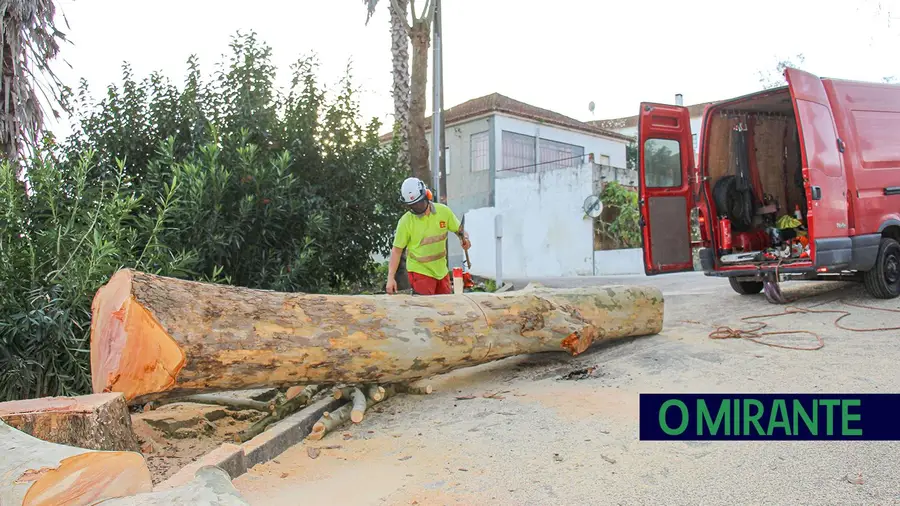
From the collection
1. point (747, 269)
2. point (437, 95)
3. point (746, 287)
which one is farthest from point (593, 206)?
point (747, 269)

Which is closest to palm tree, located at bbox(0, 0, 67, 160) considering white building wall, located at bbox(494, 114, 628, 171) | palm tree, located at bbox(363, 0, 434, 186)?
palm tree, located at bbox(363, 0, 434, 186)

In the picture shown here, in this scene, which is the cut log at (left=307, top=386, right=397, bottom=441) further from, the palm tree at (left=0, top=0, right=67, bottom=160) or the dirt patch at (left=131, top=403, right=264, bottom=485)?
the palm tree at (left=0, top=0, right=67, bottom=160)

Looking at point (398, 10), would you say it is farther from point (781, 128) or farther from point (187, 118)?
point (781, 128)

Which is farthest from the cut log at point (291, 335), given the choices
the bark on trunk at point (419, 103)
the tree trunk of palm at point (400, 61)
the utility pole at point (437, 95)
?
the tree trunk of palm at point (400, 61)

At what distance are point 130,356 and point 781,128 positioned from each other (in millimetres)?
7917

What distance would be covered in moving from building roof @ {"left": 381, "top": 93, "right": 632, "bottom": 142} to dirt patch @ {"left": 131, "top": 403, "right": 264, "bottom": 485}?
839 inches

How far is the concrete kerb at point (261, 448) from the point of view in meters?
3.10

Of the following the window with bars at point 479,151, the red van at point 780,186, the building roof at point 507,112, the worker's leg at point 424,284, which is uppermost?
the building roof at point 507,112

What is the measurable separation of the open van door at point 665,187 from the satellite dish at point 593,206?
12.6 meters

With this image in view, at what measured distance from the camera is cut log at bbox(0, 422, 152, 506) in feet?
6.91

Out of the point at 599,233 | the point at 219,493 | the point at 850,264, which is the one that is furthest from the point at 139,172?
the point at 599,233

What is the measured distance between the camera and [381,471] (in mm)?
3465

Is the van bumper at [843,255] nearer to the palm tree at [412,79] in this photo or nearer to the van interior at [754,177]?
the van interior at [754,177]

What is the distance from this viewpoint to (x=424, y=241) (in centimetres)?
620
